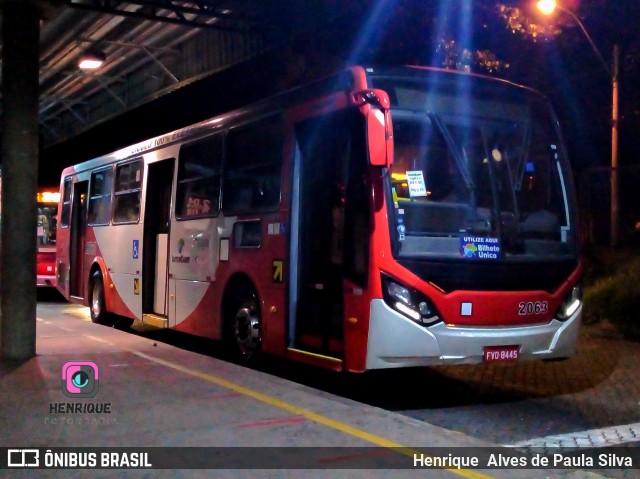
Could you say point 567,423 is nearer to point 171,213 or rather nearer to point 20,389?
point 20,389

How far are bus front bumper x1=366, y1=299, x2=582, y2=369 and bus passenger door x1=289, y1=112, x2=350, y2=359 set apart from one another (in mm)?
760

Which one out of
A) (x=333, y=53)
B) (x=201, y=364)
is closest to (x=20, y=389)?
(x=201, y=364)

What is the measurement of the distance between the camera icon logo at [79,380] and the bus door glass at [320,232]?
2181mm

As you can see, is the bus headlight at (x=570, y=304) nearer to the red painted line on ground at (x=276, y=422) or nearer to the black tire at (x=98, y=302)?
the red painted line on ground at (x=276, y=422)

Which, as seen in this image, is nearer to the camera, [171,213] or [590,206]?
[171,213]

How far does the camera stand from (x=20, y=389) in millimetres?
7824

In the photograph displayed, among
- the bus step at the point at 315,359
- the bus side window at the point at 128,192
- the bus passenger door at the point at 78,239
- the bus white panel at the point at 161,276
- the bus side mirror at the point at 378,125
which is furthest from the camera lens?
the bus passenger door at the point at 78,239

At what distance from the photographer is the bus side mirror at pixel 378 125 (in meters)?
7.11

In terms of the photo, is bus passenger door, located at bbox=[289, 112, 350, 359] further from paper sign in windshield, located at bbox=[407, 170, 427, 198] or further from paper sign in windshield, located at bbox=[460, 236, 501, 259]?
paper sign in windshield, located at bbox=[460, 236, 501, 259]

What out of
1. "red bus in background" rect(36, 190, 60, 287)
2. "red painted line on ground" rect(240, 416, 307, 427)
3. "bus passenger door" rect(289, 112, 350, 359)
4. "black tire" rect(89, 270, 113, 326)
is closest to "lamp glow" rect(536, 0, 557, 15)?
"bus passenger door" rect(289, 112, 350, 359)

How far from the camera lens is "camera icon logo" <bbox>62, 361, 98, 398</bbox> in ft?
25.1

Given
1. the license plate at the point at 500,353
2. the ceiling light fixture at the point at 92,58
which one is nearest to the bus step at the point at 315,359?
the license plate at the point at 500,353

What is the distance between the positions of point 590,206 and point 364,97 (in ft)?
45.9

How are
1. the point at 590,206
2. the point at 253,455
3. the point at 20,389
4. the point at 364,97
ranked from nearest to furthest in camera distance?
the point at 253,455, the point at 364,97, the point at 20,389, the point at 590,206
